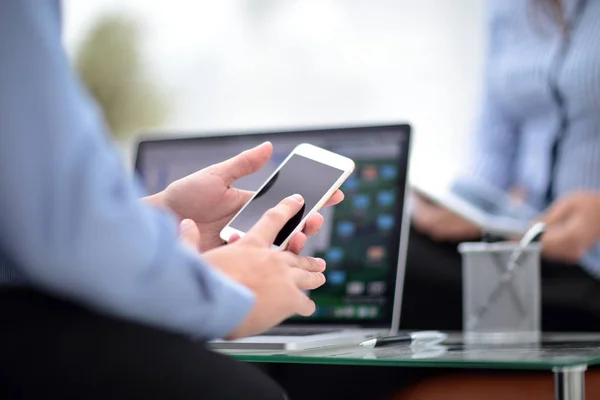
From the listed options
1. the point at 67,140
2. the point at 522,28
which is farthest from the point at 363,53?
the point at 67,140

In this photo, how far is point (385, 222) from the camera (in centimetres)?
138

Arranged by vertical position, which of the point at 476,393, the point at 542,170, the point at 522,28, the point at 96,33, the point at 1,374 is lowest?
the point at 476,393

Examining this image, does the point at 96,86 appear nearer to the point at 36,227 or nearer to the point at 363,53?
the point at 363,53

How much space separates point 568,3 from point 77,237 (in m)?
1.78

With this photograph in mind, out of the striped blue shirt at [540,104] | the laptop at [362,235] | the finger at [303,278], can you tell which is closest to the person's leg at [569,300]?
the laptop at [362,235]

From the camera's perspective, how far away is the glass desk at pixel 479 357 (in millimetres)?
895

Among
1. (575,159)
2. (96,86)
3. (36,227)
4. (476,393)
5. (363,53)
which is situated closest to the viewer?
(36,227)

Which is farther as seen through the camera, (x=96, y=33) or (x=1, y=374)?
(x=96, y=33)

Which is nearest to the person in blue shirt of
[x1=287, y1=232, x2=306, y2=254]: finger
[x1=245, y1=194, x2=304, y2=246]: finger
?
[x1=245, y1=194, x2=304, y2=246]: finger

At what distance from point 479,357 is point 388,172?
1.69 ft

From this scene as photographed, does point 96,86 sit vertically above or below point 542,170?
above

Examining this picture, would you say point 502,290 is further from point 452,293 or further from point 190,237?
point 190,237

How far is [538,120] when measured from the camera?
2.06m

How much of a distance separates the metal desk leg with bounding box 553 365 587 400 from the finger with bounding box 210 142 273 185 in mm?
440
